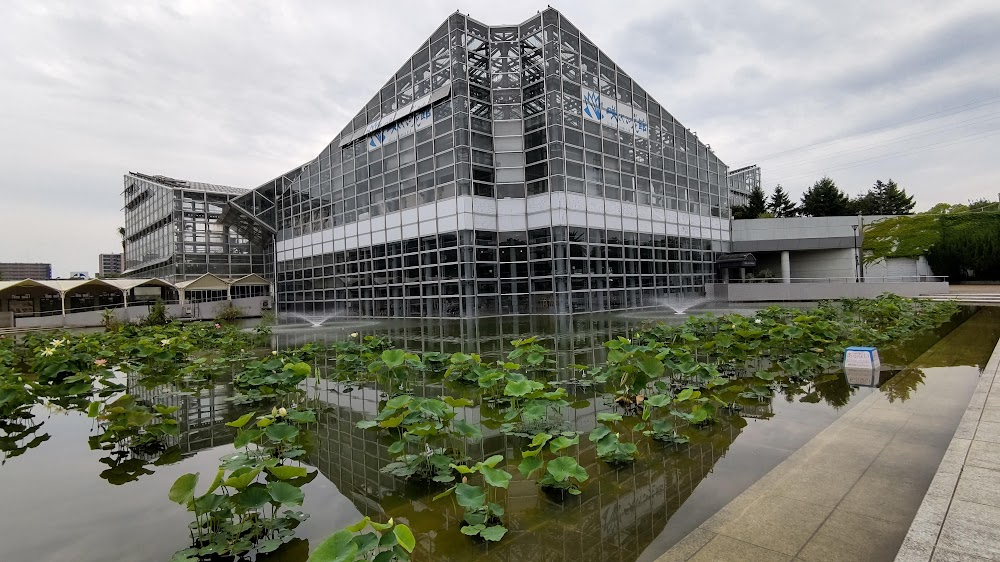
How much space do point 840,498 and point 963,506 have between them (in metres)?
0.74

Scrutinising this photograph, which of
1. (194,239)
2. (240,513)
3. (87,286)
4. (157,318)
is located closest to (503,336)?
(240,513)

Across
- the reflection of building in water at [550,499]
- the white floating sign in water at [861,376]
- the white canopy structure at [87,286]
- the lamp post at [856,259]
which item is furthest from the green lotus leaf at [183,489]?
the lamp post at [856,259]

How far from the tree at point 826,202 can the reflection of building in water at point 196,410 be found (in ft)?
198

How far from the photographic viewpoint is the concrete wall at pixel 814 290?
3034 cm

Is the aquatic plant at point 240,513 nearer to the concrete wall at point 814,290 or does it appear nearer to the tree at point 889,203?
the concrete wall at point 814,290

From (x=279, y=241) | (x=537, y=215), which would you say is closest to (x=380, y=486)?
(x=537, y=215)

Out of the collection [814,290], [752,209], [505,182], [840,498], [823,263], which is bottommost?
[840,498]

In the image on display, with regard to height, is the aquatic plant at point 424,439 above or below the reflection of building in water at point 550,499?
above

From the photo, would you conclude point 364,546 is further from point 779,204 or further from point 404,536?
point 779,204

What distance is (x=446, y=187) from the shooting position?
25156mm

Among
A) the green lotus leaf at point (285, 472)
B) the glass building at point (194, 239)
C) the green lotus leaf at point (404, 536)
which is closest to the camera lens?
the green lotus leaf at point (404, 536)

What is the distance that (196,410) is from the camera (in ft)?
25.9

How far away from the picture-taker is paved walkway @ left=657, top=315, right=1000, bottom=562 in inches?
128

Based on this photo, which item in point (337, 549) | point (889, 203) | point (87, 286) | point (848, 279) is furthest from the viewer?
point (889, 203)
